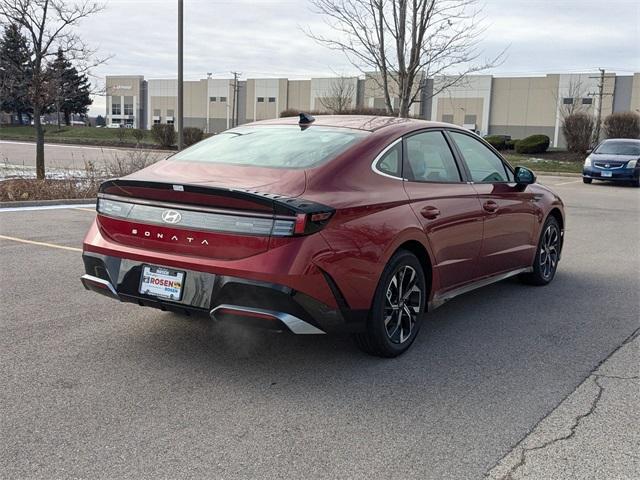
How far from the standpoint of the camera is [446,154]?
5.38m

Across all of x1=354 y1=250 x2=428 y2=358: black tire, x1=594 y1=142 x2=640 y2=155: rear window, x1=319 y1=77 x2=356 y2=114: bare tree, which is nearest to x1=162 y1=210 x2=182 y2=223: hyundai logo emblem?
x1=354 y1=250 x2=428 y2=358: black tire

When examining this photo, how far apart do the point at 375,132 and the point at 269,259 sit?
149 cm

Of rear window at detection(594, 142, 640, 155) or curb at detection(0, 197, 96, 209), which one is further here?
rear window at detection(594, 142, 640, 155)

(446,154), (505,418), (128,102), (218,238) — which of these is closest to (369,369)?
(505,418)

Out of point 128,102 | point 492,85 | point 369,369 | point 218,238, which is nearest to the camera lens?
point 218,238

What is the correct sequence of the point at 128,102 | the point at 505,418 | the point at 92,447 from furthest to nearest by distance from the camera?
the point at 128,102 < the point at 505,418 < the point at 92,447

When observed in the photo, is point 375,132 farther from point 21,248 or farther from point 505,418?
point 21,248

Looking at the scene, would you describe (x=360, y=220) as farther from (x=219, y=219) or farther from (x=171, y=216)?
(x=171, y=216)

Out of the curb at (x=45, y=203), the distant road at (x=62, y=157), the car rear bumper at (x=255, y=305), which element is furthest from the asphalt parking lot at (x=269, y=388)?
the distant road at (x=62, y=157)

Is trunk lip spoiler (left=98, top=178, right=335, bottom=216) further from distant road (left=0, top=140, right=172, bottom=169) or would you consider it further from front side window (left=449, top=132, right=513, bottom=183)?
distant road (left=0, top=140, right=172, bottom=169)

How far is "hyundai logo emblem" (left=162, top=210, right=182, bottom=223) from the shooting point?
404cm

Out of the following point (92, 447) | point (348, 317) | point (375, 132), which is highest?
point (375, 132)

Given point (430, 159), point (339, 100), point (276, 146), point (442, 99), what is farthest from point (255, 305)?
point (442, 99)

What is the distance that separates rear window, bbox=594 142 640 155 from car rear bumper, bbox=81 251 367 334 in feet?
70.9
